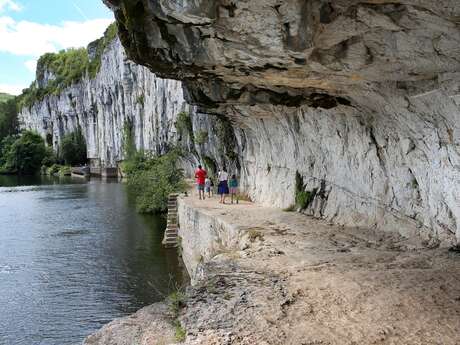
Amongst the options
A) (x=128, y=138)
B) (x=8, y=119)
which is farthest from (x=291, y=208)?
(x=8, y=119)

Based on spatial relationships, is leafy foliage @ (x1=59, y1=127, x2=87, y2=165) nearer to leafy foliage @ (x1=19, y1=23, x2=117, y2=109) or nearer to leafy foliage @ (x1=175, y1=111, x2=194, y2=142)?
leafy foliage @ (x1=19, y1=23, x2=117, y2=109)

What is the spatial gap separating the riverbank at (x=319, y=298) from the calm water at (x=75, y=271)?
1.33m

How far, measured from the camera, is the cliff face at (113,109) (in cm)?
3484

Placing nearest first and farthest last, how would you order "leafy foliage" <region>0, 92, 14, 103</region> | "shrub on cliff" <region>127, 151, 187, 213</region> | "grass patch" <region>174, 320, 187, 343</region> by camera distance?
"grass patch" <region>174, 320, 187, 343</region>
"shrub on cliff" <region>127, 151, 187, 213</region>
"leafy foliage" <region>0, 92, 14, 103</region>

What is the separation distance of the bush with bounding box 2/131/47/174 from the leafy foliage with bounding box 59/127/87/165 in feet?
12.9

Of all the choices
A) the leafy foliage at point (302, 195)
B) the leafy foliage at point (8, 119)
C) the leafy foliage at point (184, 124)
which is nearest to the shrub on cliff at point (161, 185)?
the leafy foliage at point (184, 124)

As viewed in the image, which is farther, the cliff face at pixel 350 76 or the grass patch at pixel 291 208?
the grass patch at pixel 291 208

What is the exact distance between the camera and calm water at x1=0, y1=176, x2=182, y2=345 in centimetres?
1139

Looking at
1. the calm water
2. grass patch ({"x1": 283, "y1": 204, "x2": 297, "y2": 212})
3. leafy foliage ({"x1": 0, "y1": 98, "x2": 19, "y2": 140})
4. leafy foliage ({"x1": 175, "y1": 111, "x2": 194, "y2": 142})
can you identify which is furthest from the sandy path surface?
leafy foliage ({"x1": 0, "y1": 98, "x2": 19, "y2": 140})

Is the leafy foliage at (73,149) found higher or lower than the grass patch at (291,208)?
higher

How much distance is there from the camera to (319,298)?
17.9ft

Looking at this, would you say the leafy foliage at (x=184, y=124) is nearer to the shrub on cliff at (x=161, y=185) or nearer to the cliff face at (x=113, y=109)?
the cliff face at (x=113, y=109)

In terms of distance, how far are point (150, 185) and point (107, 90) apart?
122 feet

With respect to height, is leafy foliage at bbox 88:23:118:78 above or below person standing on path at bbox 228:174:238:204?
above
